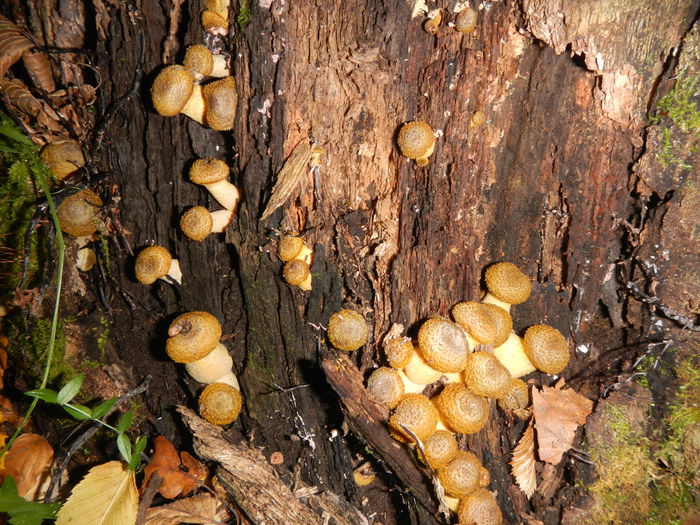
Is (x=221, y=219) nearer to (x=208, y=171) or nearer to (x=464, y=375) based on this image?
(x=208, y=171)

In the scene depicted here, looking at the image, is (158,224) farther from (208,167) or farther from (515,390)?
(515,390)

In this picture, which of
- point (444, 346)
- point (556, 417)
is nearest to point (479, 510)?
point (556, 417)

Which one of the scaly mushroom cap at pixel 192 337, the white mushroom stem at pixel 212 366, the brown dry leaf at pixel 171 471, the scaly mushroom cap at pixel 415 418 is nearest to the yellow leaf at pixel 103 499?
the brown dry leaf at pixel 171 471

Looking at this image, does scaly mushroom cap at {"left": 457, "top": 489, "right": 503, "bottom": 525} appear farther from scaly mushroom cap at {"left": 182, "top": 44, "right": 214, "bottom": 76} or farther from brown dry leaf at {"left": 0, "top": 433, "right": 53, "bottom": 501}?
brown dry leaf at {"left": 0, "top": 433, "right": 53, "bottom": 501}

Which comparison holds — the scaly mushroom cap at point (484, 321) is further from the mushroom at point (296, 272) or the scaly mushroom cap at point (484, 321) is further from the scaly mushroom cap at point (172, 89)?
the scaly mushroom cap at point (172, 89)

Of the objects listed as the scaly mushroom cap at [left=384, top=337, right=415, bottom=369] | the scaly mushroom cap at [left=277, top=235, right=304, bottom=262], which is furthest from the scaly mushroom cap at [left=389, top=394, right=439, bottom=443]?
the scaly mushroom cap at [left=277, top=235, right=304, bottom=262]
